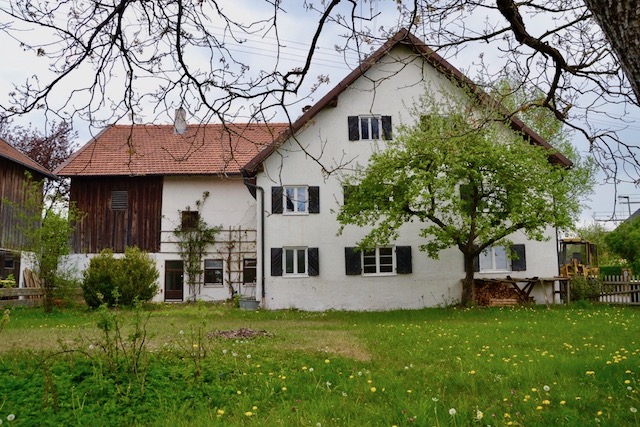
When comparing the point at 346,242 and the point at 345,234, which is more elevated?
the point at 345,234

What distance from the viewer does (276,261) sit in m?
21.1

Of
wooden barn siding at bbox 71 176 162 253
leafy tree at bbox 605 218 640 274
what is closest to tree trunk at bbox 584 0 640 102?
leafy tree at bbox 605 218 640 274

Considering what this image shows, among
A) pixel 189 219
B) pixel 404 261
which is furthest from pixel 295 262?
pixel 189 219

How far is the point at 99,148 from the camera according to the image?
26156mm

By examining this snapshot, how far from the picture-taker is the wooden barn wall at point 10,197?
2600 centimetres

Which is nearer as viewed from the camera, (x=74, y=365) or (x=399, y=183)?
(x=74, y=365)

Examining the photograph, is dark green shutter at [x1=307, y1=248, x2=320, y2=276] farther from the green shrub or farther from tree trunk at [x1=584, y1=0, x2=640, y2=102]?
tree trunk at [x1=584, y1=0, x2=640, y2=102]

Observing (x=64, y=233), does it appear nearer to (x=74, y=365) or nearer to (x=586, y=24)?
(x=74, y=365)

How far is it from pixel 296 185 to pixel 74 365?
51.4 ft

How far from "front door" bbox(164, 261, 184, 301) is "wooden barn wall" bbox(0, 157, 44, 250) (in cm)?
667

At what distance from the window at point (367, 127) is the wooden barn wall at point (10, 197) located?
14977mm

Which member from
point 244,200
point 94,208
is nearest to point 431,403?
point 244,200

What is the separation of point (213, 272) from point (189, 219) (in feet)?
8.78

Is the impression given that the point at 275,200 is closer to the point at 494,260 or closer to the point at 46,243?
the point at 46,243
